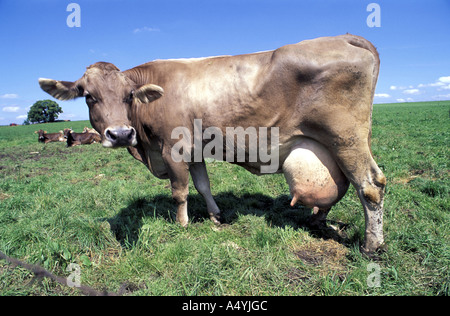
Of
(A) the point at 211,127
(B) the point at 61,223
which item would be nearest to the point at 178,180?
(A) the point at 211,127

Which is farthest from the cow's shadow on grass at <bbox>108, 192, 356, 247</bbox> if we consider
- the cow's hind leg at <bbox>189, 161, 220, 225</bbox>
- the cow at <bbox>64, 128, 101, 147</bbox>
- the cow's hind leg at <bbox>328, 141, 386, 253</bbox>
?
the cow at <bbox>64, 128, 101, 147</bbox>

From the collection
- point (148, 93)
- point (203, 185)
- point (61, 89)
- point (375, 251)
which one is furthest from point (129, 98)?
point (375, 251)

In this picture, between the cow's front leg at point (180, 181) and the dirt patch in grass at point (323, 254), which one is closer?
the dirt patch in grass at point (323, 254)

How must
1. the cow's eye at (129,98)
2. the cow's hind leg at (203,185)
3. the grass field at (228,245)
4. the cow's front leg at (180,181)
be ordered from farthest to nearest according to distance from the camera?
the cow's hind leg at (203,185), the cow's front leg at (180,181), the cow's eye at (129,98), the grass field at (228,245)

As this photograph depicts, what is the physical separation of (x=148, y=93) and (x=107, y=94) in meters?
0.56

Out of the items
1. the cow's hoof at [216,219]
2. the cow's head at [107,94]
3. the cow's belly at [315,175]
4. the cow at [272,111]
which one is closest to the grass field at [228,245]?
the cow's hoof at [216,219]

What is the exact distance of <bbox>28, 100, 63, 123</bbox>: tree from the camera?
84.2 metres

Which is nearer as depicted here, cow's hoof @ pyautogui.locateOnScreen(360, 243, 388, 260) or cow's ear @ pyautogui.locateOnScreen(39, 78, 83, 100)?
cow's hoof @ pyautogui.locateOnScreen(360, 243, 388, 260)

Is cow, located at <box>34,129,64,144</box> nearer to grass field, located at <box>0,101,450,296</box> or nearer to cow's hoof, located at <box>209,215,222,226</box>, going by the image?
grass field, located at <box>0,101,450,296</box>

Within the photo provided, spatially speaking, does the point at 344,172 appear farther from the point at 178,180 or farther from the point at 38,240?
the point at 38,240

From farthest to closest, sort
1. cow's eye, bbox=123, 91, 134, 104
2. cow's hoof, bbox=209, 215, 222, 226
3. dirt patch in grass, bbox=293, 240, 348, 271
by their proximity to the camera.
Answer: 1. cow's hoof, bbox=209, 215, 222, 226
2. cow's eye, bbox=123, 91, 134, 104
3. dirt patch in grass, bbox=293, 240, 348, 271

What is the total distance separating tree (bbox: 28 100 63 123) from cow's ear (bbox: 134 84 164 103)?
3987 inches

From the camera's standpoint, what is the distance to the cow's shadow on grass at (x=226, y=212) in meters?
3.95

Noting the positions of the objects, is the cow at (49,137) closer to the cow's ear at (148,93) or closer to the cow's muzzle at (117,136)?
the cow's ear at (148,93)
